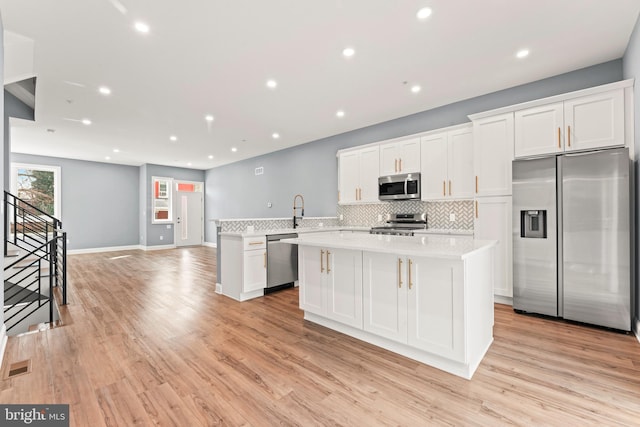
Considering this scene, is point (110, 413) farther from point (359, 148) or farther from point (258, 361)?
point (359, 148)

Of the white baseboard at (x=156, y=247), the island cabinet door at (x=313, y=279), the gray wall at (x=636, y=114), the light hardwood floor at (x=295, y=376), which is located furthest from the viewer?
the white baseboard at (x=156, y=247)

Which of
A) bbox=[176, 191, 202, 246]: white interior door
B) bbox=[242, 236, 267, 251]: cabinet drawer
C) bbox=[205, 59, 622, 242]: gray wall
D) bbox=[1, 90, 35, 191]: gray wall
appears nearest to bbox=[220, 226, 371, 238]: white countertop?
bbox=[242, 236, 267, 251]: cabinet drawer

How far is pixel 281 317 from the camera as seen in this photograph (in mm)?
3260

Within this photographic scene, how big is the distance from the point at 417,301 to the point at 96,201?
34.3 ft

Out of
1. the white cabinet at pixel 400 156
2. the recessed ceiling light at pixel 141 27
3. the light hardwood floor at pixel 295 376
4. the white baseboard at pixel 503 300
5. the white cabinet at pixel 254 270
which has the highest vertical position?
the recessed ceiling light at pixel 141 27

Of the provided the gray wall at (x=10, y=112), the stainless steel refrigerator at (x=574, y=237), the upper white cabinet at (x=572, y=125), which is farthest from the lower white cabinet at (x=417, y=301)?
the gray wall at (x=10, y=112)

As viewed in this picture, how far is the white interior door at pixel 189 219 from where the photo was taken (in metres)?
10.1

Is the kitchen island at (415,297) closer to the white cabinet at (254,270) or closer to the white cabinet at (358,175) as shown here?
the white cabinet at (254,270)

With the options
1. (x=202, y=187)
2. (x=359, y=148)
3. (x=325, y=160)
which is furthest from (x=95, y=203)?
(x=359, y=148)

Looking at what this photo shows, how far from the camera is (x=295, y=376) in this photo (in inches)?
81.0

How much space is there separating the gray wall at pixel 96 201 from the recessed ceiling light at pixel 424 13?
10.3 metres

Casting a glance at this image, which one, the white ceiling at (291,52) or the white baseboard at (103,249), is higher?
the white ceiling at (291,52)

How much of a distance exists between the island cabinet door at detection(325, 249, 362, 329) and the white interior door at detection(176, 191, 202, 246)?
8.95m

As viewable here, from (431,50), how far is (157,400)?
154 inches
